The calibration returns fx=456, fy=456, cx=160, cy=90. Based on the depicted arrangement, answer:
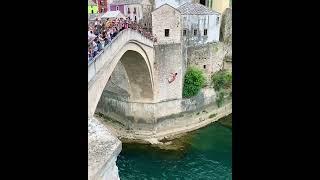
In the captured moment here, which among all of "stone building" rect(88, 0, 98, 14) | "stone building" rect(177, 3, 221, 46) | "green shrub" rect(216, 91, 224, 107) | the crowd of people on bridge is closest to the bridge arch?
the crowd of people on bridge

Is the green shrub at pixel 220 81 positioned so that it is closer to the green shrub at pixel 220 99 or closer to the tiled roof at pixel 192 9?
the green shrub at pixel 220 99

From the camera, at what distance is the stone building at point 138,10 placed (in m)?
13.9

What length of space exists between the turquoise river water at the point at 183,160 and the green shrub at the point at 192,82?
4.60ft

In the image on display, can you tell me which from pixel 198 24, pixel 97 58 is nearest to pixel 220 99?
pixel 198 24

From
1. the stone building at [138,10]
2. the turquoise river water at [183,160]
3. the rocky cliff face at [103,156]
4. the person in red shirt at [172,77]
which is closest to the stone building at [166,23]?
the stone building at [138,10]

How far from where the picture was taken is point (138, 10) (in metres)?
14.5

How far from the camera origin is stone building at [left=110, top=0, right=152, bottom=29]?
13.9 m

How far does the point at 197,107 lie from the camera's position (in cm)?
1340

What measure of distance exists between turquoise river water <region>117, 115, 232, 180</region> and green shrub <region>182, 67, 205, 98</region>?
140 cm

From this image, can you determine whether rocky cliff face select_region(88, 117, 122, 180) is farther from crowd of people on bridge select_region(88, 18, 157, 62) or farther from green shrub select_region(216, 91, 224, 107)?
green shrub select_region(216, 91, 224, 107)

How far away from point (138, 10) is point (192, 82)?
3012 millimetres
